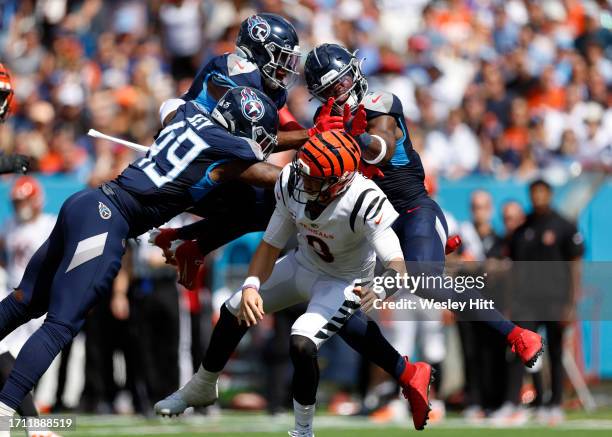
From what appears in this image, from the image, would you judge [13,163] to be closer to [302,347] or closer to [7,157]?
[7,157]

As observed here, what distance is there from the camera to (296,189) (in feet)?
25.2

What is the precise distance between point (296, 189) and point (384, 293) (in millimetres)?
811

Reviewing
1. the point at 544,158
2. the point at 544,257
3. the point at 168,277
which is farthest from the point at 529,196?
the point at 168,277

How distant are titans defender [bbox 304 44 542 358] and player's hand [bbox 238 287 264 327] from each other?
117cm

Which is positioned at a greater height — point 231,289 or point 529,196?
point 529,196

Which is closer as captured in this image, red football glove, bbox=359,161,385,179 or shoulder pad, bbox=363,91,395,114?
red football glove, bbox=359,161,385,179

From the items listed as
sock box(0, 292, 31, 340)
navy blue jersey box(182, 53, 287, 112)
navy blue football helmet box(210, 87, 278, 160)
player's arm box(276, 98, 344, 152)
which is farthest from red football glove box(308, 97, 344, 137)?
sock box(0, 292, 31, 340)

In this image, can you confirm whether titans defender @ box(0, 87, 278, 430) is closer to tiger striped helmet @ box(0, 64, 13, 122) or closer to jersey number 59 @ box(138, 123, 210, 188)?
jersey number 59 @ box(138, 123, 210, 188)

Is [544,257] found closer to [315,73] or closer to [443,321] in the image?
[443,321]

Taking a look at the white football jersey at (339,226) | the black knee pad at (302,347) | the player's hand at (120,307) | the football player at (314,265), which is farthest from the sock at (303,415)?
the player's hand at (120,307)

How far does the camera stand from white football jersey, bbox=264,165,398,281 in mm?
7586

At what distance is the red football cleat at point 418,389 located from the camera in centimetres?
804

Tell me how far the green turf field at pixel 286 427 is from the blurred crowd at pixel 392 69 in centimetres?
270

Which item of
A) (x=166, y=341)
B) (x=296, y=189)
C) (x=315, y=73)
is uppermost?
(x=315, y=73)
